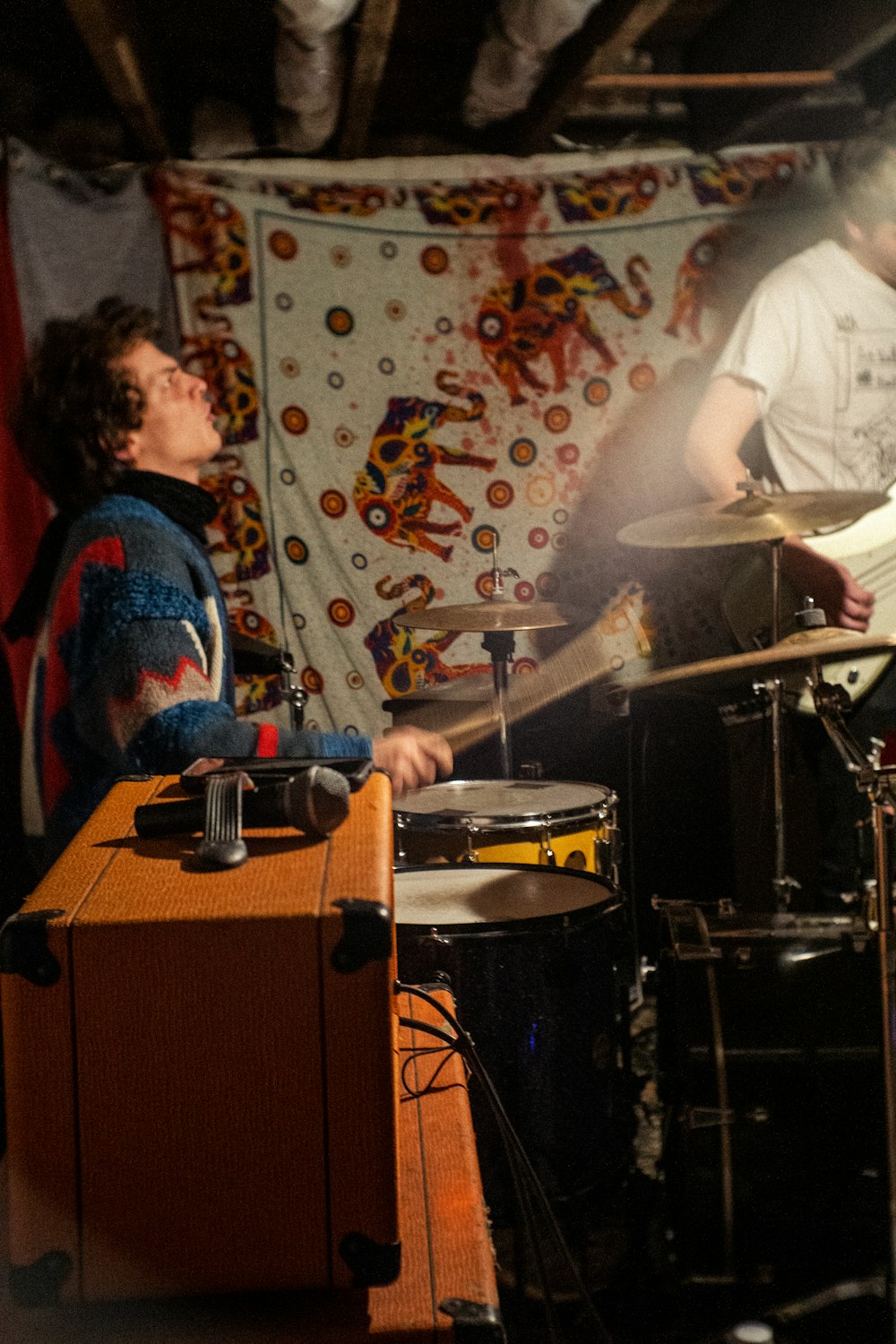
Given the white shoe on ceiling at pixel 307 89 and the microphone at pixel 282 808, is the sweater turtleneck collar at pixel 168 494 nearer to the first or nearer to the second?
the microphone at pixel 282 808

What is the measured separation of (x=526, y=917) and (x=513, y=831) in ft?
0.99

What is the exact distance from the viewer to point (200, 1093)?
69cm

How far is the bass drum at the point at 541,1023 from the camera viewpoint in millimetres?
1584

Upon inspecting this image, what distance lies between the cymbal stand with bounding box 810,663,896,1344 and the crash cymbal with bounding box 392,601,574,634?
82cm

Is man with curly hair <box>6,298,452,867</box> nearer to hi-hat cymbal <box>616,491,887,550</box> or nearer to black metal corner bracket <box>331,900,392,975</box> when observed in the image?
black metal corner bracket <box>331,900,392,975</box>

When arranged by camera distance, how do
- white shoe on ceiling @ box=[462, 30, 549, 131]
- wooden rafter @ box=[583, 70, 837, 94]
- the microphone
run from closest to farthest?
the microphone
white shoe on ceiling @ box=[462, 30, 549, 131]
wooden rafter @ box=[583, 70, 837, 94]

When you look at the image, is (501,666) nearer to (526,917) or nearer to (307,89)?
(526,917)

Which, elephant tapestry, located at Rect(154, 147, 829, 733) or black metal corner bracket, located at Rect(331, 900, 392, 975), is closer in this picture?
black metal corner bracket, located at Rect(331, 900, 392, 975)

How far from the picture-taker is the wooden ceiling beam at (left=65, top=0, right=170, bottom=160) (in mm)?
2334

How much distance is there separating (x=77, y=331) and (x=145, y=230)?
1.11 meters

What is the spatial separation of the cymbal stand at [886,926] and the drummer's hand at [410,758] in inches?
25.3

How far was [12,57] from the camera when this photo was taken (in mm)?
2898

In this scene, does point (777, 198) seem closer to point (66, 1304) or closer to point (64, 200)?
point (64, 200)

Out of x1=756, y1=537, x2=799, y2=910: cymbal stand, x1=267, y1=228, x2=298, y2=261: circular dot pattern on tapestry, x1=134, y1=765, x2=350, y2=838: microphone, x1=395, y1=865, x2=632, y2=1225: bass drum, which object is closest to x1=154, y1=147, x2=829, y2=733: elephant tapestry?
x1=267, y1=228, x2=298, y2=261: circular dot pattern on tapestry
